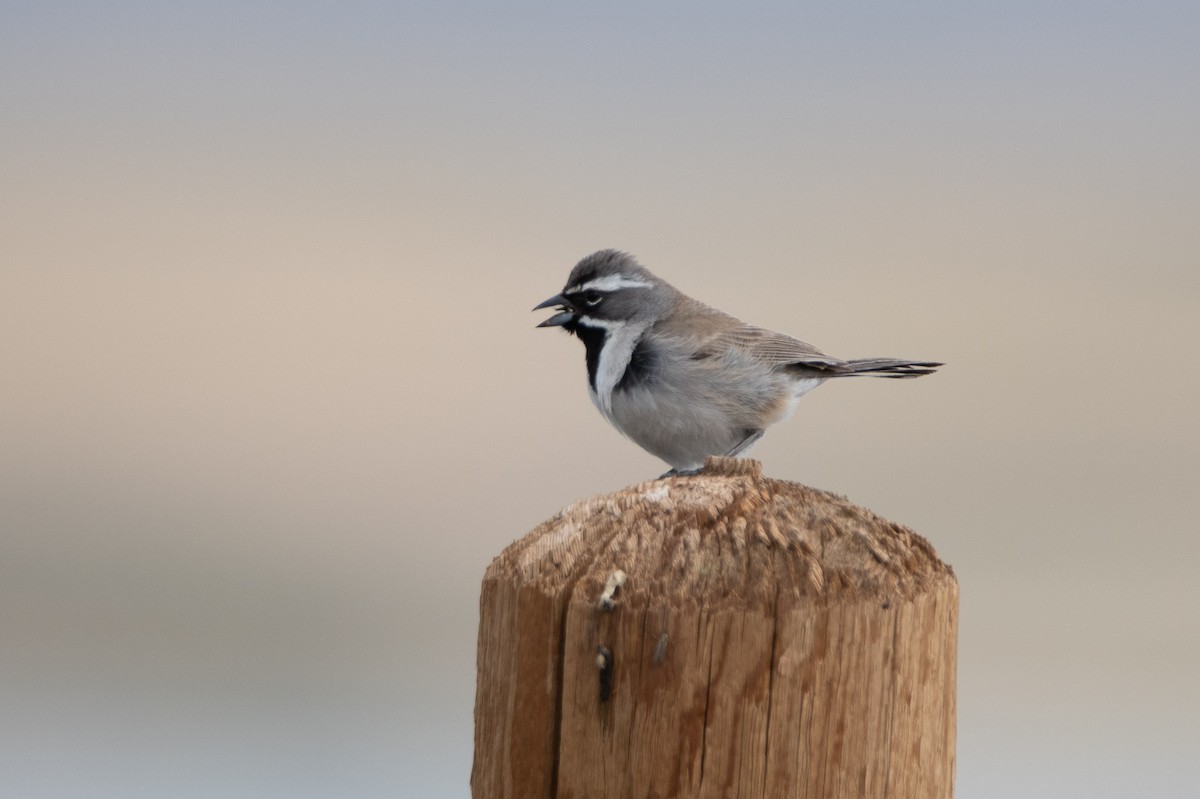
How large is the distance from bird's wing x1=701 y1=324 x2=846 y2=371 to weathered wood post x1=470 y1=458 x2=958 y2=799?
13.3 feet

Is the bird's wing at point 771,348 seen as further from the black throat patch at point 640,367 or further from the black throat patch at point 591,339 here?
the black throat patch at point 591,339

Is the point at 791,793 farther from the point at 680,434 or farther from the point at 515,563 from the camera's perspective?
the point at 680,434

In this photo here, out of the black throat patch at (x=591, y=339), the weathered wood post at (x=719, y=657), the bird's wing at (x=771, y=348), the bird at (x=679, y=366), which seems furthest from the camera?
the black throat patch at (x=591, y=339)

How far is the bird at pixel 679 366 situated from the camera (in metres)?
6.77

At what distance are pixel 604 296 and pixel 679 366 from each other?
65 cm

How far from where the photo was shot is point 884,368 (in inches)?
274

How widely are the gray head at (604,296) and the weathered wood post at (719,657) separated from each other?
425 cm

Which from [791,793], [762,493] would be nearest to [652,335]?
[762,493]

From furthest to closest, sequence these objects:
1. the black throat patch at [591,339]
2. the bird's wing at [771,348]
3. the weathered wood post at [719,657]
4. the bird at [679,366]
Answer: the black throat patch at [591,339] → the bird's wing at [771,348] → the bird at [679,366] → the weathered wood post at [719,657]

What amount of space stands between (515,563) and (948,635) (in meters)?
1.01

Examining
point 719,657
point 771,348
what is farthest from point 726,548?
point 771,348

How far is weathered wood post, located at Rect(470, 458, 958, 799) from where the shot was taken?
261 centimetres

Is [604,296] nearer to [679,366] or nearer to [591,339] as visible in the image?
[591,339]

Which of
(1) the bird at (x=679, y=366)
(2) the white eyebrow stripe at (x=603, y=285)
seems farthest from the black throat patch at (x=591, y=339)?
(2) the white eyebrow stripe at (x=603, y=285)
